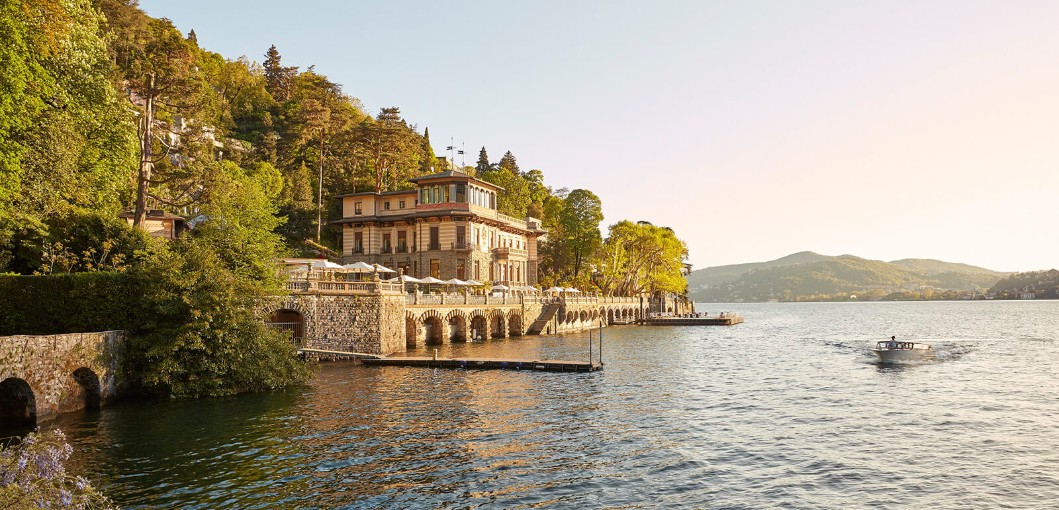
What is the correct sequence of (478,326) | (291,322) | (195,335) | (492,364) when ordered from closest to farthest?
(195,335), (492,364), (291,322), (478,326)

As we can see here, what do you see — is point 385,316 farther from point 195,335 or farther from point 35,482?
point 35,482

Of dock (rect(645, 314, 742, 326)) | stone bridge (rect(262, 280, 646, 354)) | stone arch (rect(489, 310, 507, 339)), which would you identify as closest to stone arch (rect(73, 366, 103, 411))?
stone bridge (rect(262, 280, 646, 354))

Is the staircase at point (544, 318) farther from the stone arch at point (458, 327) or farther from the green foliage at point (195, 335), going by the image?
the green foliage at point (195, 335)

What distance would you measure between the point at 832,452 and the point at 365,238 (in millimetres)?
63393

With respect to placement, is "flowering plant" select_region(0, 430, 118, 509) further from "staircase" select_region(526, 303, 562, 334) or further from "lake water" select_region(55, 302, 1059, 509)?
"staircase" select_region(526, 303, 562, 334)

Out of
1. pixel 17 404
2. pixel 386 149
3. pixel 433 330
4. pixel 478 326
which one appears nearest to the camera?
pixel 17 404

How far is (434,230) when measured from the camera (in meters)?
74.9

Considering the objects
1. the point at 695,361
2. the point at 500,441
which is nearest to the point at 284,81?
the point at 695,361

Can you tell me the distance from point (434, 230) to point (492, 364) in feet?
115

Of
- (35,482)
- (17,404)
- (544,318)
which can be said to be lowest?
(17,404)

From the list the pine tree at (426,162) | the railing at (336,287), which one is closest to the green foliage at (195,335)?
the railing at (336,287)

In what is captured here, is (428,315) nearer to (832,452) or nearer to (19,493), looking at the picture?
(832,452)

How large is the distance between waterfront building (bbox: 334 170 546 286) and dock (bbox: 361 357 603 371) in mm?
30506

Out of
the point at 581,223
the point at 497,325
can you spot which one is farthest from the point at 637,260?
the point at 497,325
